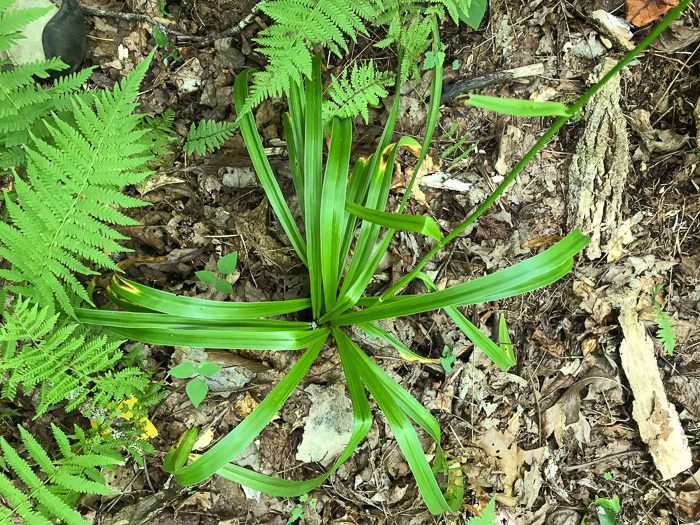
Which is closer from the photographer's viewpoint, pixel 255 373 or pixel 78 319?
pixel 78 319

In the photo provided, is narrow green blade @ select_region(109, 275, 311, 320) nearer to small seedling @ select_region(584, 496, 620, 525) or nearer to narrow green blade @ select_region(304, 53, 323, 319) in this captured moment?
narrow green blade @ select_region(304, 53, 323, 319)

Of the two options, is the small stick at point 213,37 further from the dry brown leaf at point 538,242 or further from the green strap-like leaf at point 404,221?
the dry brown leaf at point 538,242

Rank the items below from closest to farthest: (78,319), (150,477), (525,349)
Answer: (78,319) → (150,477) → (525,349)

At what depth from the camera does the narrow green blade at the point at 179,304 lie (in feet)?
4.47

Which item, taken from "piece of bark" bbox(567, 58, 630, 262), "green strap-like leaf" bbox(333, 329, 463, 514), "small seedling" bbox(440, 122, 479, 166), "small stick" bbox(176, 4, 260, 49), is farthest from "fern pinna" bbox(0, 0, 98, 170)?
"piece of bark" bbox(567, 58, 630, 262)

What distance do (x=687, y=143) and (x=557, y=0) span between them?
0.98m

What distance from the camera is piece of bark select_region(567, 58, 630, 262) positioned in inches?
82.7

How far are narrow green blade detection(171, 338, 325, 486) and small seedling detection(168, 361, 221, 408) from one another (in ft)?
0.64

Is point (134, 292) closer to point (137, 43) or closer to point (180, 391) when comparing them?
point (180, 391)

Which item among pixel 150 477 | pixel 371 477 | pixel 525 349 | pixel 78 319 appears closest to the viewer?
pixel 78 319

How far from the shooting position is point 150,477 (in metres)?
1.72

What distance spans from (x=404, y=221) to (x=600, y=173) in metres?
1.43

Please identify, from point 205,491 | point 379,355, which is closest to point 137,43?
point 379,355

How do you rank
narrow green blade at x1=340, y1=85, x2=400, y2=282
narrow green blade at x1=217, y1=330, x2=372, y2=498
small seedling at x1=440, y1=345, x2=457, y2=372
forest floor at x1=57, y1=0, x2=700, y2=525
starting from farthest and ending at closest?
1. small seedling at x1=440, y1=345, x2=457, y2=372
2. forest floor at x1=57, y1=0, x2=700, y2=525
3. narrow green blade at x1=340, y1=85, x2=400, y2=282
4. narrow green blade at x1=217, y1=330, x2=372, y2=498
